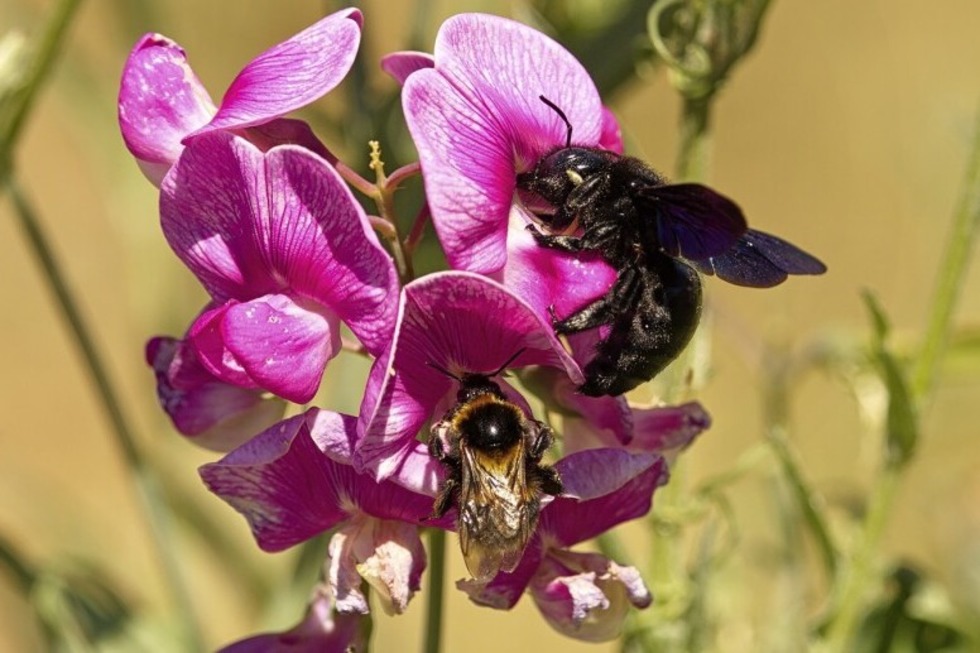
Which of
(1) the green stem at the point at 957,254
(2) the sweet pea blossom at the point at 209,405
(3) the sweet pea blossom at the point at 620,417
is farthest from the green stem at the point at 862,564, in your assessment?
(2) the sweet pea blossom at the point at 209,405

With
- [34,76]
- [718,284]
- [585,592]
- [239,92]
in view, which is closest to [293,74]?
[239,92]

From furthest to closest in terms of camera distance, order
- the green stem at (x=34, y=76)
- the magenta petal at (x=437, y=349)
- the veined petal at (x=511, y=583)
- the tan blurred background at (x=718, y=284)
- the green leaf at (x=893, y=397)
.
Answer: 1. the tan blurred background at (x=718, y=284)
2. the green stem at (x=34, y=76)
3. the green leaf at (x=893, y=397)
4. the veined petal at (x=511, y=583)
5. the magenta petal at (x=437, y=349)

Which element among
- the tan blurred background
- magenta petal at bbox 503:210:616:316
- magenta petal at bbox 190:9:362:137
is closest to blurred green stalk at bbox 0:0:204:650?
the tan blurred background

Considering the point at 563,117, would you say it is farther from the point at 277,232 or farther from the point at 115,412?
the point at 115,412

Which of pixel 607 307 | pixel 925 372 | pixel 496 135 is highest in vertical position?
pixel 496 135

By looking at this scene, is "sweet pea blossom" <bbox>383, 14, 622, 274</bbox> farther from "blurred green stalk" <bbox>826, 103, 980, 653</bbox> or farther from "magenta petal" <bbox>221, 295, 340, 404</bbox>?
"blurred green stalk" <bbox>826, 103, 980, 653</bbox>

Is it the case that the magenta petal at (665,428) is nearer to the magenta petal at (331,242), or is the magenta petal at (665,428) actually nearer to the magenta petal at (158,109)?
the magenta petal at (331,242)
